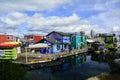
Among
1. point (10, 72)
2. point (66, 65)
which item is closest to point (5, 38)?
point (66, 65)

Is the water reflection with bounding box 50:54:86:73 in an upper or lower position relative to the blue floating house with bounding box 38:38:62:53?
lower

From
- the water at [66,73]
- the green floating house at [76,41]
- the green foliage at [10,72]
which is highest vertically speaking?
the green floating house at [76,41]

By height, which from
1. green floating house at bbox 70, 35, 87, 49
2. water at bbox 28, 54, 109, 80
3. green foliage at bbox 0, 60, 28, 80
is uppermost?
green floating house at bbox 70, 35, 87, 49

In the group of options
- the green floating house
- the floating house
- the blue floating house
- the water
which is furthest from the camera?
the green floating house

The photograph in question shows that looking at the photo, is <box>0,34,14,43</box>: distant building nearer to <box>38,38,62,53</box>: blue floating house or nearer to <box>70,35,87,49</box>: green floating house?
<box>38,38,62,53</box>: blue floating house

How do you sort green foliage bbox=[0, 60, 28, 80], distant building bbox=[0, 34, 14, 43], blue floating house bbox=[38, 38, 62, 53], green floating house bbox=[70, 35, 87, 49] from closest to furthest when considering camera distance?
green foliage bbox=[0, 60, 28, 80] < distant building bbox=[0, 34, 14, 43] < blue floating house bbox=[38, 38, 62, 53] < green floating house bbox=[70, 35, 87, 49]

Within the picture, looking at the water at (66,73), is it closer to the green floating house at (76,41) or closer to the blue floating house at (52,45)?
the blue floating house at (52,45)

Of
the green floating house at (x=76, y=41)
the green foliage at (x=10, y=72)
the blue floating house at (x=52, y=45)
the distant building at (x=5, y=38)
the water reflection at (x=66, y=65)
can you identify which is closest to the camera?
the green foliage at (x=10, y=72)

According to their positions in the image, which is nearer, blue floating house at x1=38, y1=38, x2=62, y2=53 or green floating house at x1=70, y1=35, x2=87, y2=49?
blue floating house at x1=38, y1=38, x2=62, y2=53

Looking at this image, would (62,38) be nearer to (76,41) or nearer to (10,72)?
(76,41)

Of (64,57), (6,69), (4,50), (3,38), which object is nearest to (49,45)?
(64,57)

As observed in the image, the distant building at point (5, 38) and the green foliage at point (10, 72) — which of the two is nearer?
the green foliage at point (10, 72)

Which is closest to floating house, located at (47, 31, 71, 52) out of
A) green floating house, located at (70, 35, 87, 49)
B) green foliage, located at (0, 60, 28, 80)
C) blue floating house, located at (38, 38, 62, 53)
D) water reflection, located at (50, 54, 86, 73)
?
green floating house, located at (70, 35, 87, 49)

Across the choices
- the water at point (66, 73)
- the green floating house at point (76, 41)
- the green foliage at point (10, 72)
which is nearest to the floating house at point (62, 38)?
the green floating house at point (76, 41)
